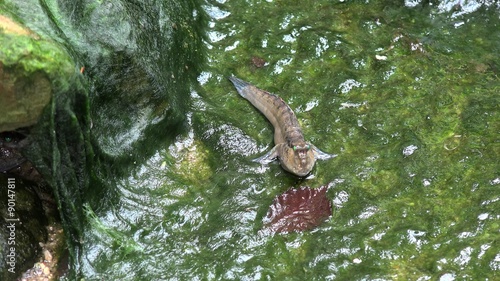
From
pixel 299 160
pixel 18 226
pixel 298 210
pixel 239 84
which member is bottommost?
pixel 298 210

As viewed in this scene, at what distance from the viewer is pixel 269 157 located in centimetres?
489

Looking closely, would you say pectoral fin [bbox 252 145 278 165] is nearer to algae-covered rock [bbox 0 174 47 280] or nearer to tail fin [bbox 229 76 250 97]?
tail fin [bbox 229 76 250 97]

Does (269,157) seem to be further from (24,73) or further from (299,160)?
(24,73)

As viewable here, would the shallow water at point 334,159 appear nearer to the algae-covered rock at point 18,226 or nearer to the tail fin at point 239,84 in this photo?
the tail fin at point 239,84

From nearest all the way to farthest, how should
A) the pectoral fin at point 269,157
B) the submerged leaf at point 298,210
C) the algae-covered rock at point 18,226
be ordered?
the algae-covered rock at point 18,226 → the submerged leaf at point 298,210 → the pectoral fin at point 269,157

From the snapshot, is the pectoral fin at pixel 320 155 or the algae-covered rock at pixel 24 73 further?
the pectoral fin at pixel 320 155

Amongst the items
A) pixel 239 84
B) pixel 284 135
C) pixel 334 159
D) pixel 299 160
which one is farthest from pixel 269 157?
pixel 239 84

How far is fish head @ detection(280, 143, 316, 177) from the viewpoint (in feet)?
15.2

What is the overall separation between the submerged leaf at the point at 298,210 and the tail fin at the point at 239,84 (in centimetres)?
137

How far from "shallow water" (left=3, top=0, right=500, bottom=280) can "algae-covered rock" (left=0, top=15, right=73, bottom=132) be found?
937 millimetres

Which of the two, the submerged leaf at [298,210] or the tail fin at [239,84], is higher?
the tail fin at [239,84]

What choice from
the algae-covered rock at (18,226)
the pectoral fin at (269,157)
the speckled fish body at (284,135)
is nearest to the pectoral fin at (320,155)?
A: the speckled fish body at (284,135)

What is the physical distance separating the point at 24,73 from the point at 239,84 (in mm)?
2673

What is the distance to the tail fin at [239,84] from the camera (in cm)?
551
